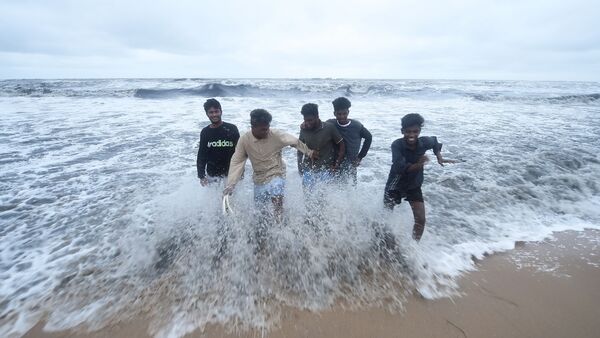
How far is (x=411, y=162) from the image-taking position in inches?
152

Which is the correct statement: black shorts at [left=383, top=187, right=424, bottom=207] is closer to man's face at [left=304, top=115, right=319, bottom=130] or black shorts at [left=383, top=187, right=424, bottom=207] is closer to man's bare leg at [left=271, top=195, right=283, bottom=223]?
man's face at [left=304, top=115, right=319, bottom=130]

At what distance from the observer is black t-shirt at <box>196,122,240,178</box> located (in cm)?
442

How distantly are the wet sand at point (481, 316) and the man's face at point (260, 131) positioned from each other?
1913 millimetres

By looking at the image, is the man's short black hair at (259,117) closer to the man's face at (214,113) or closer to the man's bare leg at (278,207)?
the man's face at (214,113)

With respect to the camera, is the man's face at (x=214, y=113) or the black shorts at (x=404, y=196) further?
the man's face at (x=214, y=113)

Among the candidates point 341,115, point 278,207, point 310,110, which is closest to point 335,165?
point 341,115

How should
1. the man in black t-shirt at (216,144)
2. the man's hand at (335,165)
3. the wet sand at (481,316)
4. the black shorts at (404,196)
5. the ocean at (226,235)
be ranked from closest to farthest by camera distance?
the wet sand at (481,316)
the ocean at (226,235)
the black shorts at (404,196)
the man in black t-shirt at (216,144)
the man's hand at (335,165)

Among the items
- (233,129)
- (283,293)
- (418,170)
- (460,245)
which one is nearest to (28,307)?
(283,293)

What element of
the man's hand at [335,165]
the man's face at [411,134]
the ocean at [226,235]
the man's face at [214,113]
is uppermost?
the man's face at [214,113]

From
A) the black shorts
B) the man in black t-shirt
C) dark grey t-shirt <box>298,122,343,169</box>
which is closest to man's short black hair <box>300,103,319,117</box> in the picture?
dark grey t-shirt <box>298,122,343,169</box>

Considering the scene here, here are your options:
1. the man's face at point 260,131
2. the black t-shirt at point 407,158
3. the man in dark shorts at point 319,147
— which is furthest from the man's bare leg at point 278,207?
the black t-shirt at point 407,158

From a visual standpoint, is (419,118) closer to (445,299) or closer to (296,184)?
(445,299)

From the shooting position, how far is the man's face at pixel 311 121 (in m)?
4.19

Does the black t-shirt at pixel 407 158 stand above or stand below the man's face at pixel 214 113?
below
